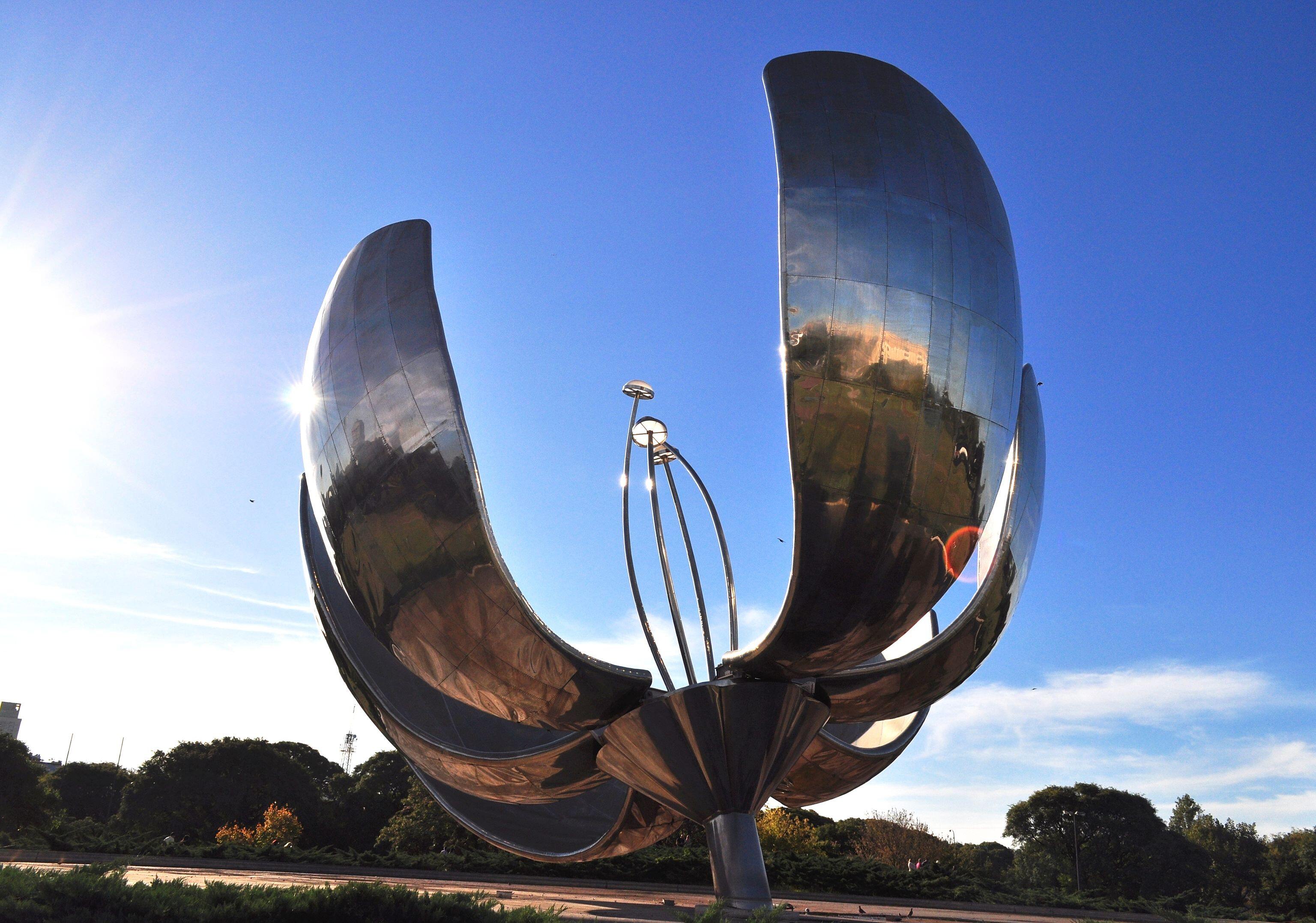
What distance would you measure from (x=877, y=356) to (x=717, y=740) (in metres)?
4.31

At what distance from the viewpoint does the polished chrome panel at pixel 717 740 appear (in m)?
9.49

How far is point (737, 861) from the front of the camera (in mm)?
9688

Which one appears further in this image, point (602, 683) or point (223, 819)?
point (223, 819)

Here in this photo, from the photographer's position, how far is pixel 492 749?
517 inches

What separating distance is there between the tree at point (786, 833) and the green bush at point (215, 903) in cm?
2292

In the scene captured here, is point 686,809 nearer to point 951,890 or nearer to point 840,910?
point 840,910

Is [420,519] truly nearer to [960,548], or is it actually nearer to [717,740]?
[717,740]

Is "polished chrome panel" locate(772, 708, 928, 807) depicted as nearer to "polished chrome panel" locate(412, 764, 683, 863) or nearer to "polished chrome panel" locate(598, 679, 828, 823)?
"polished chrome panel" locate(598, 679, 828, 823)

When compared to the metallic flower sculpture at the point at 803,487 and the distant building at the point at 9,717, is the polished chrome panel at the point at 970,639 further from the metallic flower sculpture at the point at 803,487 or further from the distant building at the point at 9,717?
the distant building at the point at 9,717

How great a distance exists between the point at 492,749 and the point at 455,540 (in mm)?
5644

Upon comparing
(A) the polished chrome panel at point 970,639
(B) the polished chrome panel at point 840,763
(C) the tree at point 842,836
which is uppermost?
(A) the polished chrome panel at point 970,639

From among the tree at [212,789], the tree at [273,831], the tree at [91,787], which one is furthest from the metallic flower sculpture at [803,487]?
the tree at [91,787]

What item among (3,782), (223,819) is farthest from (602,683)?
(223,819)

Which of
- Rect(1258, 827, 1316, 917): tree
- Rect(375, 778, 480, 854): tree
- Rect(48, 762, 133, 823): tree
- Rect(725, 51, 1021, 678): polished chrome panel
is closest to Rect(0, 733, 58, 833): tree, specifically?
Rect(375, 778, 480, 854): tree
